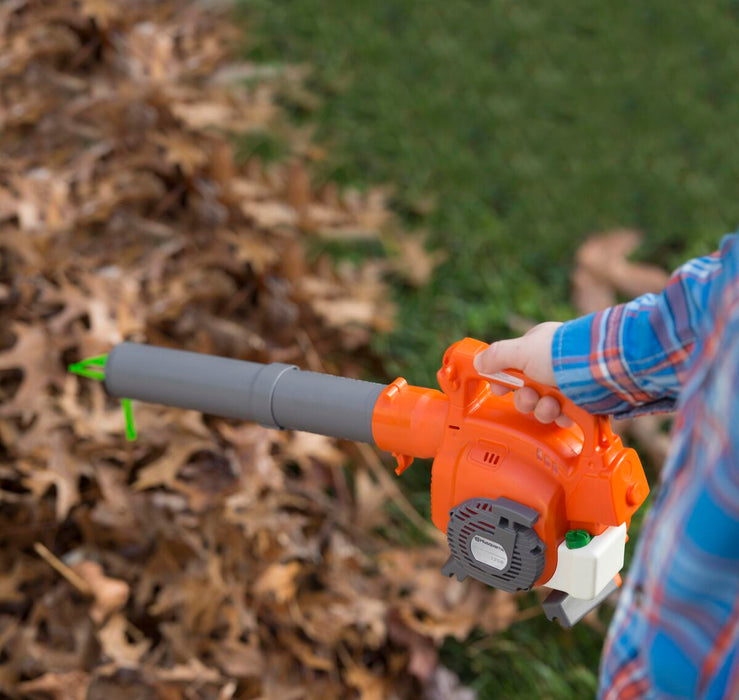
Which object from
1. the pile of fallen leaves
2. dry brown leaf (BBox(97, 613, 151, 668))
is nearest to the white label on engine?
the pile of fallen leaves

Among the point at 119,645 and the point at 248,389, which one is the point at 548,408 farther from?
the point at 119,645

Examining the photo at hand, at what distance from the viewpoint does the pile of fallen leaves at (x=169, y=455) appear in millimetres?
2404

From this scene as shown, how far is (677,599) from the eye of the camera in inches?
44.3

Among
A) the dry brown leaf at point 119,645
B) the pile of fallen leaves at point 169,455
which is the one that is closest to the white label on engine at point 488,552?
the pile of fallen leaves at point 169,455

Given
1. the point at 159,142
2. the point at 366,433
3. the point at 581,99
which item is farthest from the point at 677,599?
the point at 581,99

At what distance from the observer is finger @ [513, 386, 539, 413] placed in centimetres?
149

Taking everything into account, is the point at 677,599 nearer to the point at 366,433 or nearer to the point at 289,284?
the point at 366,433

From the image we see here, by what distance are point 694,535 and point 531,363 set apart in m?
0.42

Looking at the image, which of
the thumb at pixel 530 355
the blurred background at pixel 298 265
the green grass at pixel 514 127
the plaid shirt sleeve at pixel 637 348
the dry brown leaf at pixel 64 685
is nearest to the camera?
the plaid shirt sleeve at pixel 637 348

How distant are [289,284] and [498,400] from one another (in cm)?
170

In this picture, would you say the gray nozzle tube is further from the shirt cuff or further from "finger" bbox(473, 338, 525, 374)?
the shirt cuff

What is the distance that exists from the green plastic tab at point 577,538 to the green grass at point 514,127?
1.76 metres

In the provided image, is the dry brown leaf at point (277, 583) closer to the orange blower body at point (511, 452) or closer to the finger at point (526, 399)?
the orange blower body at point (511, 452)

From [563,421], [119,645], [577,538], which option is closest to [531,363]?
[563,421]
